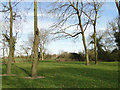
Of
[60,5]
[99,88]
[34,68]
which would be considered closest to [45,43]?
[60,5]

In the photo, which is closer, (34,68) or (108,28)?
(34,68)

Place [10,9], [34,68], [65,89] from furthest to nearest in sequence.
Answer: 1. [10,9]
2. [34,68]
3. [65,89]

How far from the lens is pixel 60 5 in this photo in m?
22.3

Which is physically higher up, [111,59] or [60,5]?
[60,5]

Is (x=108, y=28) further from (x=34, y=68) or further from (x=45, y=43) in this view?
(x=34, y=68)

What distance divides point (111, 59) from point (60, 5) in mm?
21545

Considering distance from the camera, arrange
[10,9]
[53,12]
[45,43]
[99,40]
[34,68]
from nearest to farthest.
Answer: [34,68] < [10,9] < [53,12] < [99,40] < [45,43]

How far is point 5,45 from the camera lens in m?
36.2

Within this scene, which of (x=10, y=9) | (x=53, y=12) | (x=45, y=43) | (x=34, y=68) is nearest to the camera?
(x=34, y=68)

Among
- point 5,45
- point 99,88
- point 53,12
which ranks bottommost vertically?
point 99,88

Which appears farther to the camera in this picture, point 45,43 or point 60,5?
point 45,43

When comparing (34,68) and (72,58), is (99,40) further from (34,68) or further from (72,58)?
(34,68)

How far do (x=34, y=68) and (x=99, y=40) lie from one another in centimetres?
3278

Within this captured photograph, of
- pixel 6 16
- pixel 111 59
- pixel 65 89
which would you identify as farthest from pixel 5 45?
pixel 65 89
